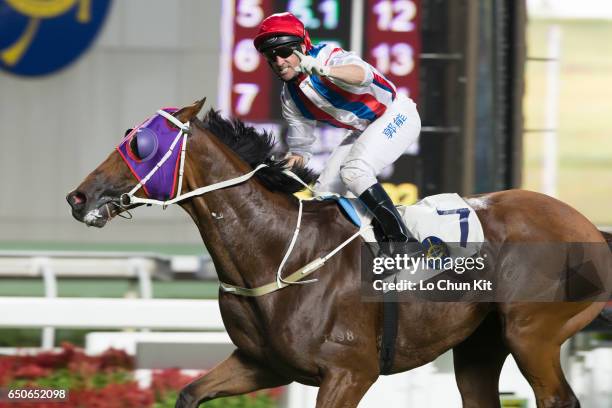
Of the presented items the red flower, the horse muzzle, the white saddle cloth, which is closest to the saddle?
the white saddle cloth

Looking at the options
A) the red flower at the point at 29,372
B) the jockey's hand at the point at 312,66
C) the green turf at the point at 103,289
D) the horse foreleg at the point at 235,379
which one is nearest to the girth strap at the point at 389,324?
the horse foreleg at the point at 235,379

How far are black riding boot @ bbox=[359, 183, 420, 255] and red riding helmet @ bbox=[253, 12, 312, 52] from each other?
56 cm

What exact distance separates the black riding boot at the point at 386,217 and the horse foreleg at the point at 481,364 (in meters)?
0.53

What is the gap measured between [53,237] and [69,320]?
536 cm

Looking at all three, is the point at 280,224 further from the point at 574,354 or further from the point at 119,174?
the point at 574,354

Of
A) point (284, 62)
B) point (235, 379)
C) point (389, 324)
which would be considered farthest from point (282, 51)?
point (235, 379)

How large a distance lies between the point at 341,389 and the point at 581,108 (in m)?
5.78

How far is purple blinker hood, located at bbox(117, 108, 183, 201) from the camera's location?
12.9 feet

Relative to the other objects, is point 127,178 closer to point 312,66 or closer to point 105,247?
point 312,66

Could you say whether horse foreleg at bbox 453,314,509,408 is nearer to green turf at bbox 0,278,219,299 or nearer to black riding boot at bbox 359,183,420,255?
black riding boot at bbox 359,183,420,255

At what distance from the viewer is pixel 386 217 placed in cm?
409

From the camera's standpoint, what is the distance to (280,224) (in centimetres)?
411

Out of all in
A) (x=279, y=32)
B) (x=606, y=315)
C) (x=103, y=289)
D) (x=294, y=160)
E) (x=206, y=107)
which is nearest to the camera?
(x=279, y=32)

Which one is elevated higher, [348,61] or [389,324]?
[348,61]
